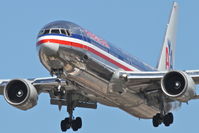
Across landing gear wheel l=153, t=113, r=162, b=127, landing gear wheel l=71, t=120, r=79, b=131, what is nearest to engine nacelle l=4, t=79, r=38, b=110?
landing gear wheel l=71, t=120, r=79, b=131

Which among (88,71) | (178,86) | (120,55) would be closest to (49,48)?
(88,71)

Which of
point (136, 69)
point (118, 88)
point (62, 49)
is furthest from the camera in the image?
point (136, 69)

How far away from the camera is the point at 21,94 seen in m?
46.4

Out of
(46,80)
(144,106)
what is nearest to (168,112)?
(144,106)

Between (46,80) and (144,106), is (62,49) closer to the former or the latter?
(46,80)

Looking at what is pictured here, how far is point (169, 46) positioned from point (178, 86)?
56.2 ft

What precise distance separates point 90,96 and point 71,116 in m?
4.47

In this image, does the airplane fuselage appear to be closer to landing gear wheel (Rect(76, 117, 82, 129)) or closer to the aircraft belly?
the aircraft belly

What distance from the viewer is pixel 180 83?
144 ft

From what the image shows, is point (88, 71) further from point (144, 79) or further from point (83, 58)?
point (144, 79)

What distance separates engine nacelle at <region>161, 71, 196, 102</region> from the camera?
43.0 m

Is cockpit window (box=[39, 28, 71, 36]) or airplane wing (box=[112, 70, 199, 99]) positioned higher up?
cockpit window (box=[39, 28, 71, 36])

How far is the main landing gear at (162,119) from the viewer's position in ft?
155

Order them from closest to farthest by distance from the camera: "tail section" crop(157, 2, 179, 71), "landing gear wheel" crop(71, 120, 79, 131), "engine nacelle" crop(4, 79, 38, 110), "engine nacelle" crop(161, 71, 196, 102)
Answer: "engine nacelle" crop(161, 71, 196, 102) < "engine nacelle" crop(4, 79, 38, 110) < "landing gear wheel" crop(71, 120, 79, 131) < "tail section" crop(157, 2, 179, 71)
